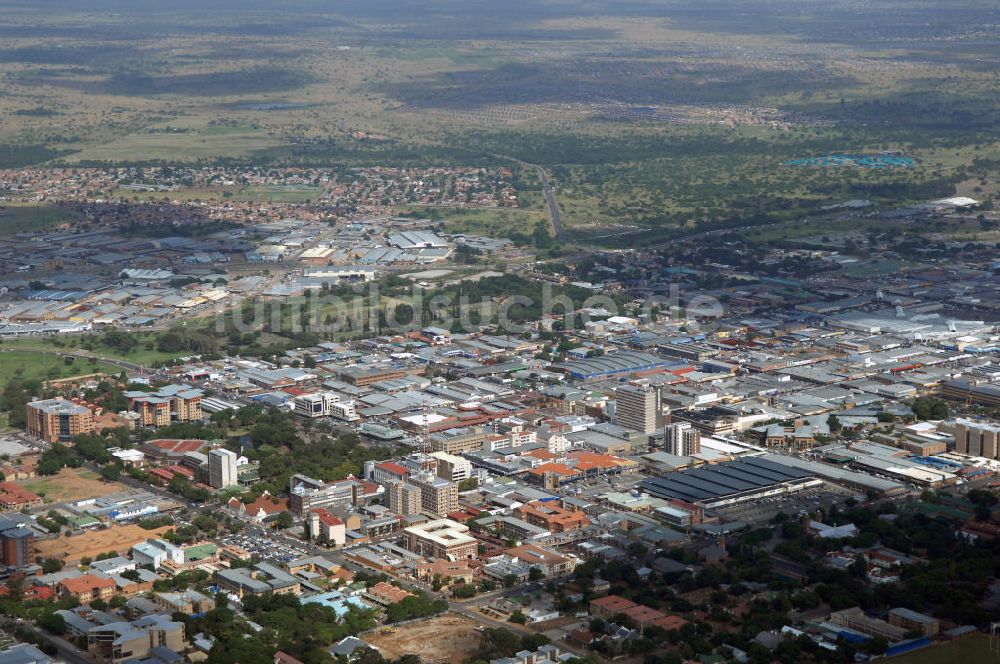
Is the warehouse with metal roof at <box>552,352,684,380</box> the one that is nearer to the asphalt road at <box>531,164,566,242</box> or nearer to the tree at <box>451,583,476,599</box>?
the tree at <box>451,583,476,599</box>

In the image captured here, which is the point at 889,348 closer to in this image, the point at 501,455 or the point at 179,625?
the point at 501,455

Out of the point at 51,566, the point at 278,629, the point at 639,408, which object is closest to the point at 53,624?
the point at 51,566

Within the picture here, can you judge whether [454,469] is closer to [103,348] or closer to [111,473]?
[111,473]

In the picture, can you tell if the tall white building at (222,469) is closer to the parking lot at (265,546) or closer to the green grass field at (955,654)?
the parking lot at (265,546)

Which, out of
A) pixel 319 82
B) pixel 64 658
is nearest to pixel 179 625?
pixel 64 658

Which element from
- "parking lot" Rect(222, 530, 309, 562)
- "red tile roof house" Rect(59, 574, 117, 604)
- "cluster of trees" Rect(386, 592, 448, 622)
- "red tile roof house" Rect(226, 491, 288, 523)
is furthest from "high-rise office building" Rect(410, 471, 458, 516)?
"red tile roof house" Rect(59, 574, 117, 604)

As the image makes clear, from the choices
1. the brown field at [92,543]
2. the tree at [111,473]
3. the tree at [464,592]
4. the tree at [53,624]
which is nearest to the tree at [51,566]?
the brown field at [92,543]
